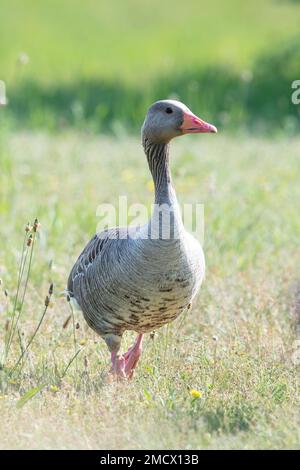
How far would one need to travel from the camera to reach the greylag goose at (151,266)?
4.80 meters

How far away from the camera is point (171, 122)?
501 cm

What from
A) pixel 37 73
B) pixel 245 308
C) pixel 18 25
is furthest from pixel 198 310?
pixel 18 25

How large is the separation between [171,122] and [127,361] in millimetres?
1365

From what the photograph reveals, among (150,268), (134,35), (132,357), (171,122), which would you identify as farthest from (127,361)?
(134,35)

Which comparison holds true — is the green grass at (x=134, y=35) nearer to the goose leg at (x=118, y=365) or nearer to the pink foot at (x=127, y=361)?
the pink foot at (x=127, y=361)

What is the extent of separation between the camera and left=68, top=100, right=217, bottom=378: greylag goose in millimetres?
4801

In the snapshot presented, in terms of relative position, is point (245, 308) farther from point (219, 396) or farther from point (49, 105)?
point (49, 105)

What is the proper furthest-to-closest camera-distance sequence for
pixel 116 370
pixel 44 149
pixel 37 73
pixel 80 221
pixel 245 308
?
pixel 37 73, pixel 44 149, pixel 80 221, pixel 245 308, pixel 116 370

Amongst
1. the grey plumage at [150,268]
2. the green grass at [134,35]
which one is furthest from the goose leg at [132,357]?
the green grass at [134,35]

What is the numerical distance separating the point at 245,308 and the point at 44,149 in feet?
19.8

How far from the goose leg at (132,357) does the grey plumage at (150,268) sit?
13cm

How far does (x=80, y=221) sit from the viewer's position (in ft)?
27.2

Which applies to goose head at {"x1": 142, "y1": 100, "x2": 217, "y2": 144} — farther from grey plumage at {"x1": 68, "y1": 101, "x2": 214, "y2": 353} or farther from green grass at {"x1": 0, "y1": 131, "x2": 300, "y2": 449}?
green grass at {"x1": 0, "y1": 131, "x2": 300, "y2": 449}

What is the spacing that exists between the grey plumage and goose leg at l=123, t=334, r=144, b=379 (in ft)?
0.42
